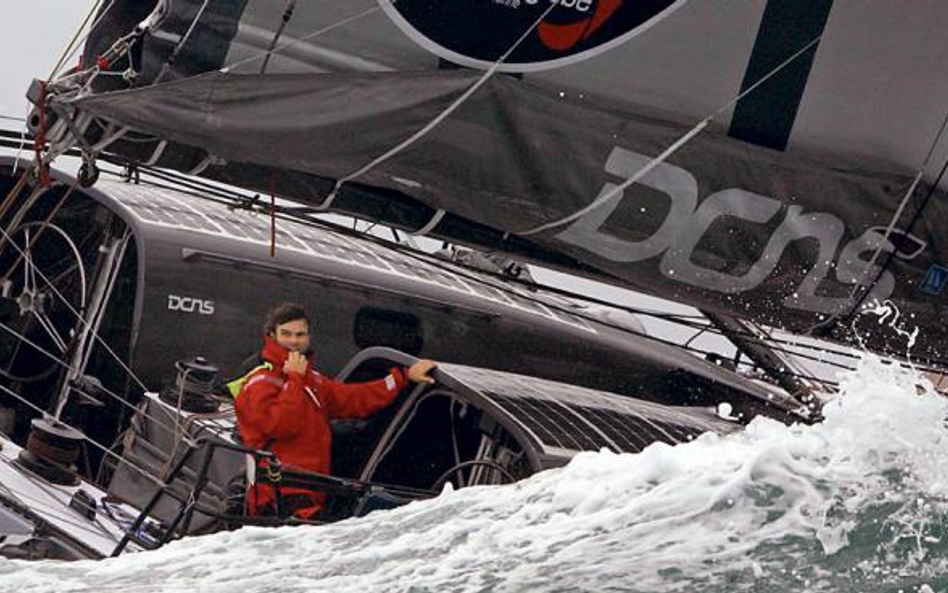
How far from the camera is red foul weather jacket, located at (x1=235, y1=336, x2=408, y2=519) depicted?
5.68 meters

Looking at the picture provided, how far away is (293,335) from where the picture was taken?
5801mm

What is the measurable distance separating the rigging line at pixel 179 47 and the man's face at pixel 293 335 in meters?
0.84

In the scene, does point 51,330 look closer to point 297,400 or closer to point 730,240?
point 297,400

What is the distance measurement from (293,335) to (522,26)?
3.71ft

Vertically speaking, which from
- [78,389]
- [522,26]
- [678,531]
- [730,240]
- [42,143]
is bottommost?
[78,389]

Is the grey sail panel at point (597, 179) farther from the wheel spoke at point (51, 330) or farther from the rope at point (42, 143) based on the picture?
the wheel spoke at point (51, 330)

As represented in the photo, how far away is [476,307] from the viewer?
7.55 m

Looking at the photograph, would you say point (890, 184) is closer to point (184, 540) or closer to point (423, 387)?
point (423, 387)

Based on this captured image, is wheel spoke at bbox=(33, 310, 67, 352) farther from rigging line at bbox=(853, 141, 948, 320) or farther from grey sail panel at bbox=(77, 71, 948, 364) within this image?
rigging line at bbox=(853, 141, 948, 320)

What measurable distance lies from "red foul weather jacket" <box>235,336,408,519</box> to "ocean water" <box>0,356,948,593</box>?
862 millimetres

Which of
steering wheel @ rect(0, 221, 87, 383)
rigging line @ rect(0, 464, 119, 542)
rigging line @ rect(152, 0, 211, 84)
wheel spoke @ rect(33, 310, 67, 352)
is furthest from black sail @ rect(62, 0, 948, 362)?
steering wheel @ rect(0, 221, 87, 383)

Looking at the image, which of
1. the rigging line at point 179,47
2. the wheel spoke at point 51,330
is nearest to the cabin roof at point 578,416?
the rigging line at point 179,47

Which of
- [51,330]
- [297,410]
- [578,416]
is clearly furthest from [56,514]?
[578,416]

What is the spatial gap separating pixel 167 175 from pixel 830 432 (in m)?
2.37
